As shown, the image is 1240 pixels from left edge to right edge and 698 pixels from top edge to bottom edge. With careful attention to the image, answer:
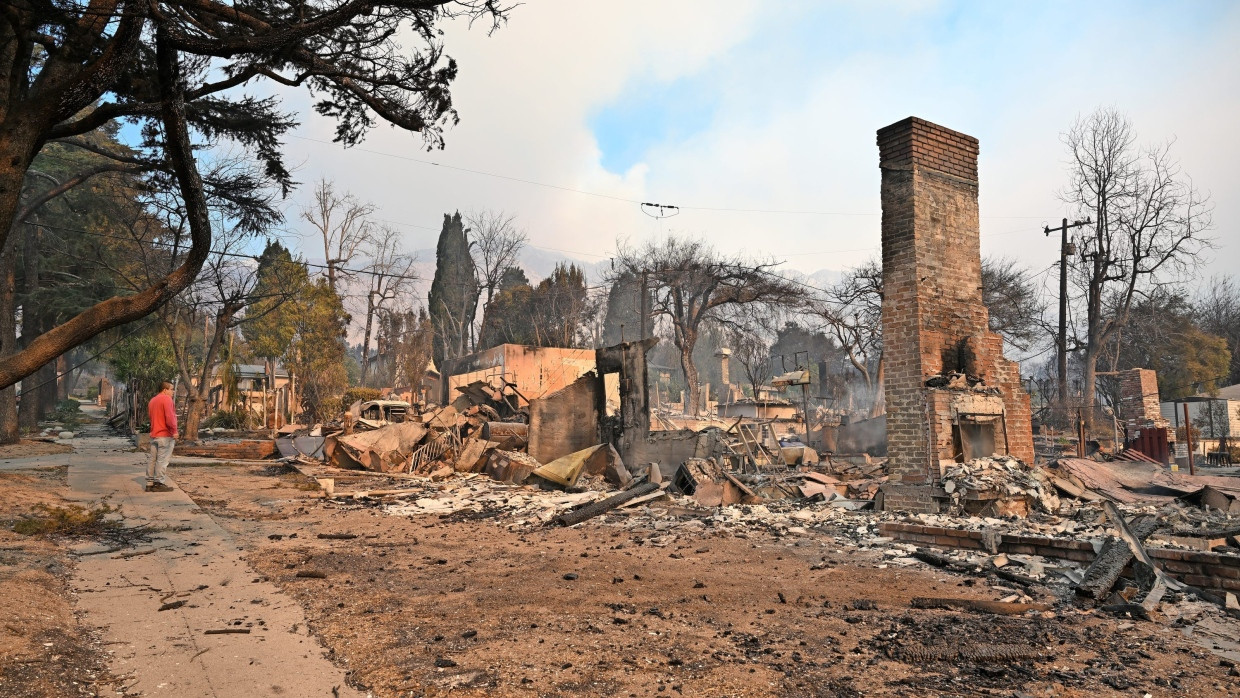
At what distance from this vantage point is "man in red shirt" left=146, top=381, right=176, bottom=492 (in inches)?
385

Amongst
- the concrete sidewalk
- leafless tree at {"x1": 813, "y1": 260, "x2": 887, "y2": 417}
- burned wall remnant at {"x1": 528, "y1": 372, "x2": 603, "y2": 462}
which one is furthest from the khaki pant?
leafless tree at {"x1": 813, "y1": 260, "x2": 887, "y2": 417}

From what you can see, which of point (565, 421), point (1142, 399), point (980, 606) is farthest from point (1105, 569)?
point (1142, 399)

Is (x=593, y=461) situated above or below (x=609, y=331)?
below

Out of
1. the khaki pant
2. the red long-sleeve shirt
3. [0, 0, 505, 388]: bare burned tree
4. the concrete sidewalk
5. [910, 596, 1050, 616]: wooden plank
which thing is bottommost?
[910, 596, 1050, 616]: wooden plank

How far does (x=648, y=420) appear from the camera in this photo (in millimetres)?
16141

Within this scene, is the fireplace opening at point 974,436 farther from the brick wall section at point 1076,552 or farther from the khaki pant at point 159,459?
the khaki pant at point 159,459

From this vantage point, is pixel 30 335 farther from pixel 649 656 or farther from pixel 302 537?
pixel 649 656

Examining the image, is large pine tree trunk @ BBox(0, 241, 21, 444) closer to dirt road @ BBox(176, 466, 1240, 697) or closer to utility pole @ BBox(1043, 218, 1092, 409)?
dirt road @ BBox(176, 466, 1240, 697)

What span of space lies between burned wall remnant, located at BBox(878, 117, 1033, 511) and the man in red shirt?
10267 mm

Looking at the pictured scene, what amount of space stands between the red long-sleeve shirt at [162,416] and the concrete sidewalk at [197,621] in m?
2.73

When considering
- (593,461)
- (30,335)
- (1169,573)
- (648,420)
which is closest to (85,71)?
(1169,573)

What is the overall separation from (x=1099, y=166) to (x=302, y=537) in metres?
29.7

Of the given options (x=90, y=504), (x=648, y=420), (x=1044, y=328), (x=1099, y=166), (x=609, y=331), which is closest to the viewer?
(x=90, y=504)

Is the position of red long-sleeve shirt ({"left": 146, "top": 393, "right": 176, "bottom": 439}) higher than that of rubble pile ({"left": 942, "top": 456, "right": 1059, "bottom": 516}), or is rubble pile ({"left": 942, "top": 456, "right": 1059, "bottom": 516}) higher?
red long-sleeve shirt ({"left": 146, "top": 393, "right": 176, "bottom": 439})
